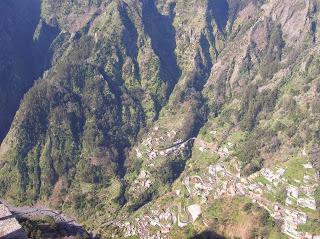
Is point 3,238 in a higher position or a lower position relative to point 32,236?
higher

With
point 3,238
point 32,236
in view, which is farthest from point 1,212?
point 32,236

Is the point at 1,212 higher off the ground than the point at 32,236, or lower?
higher

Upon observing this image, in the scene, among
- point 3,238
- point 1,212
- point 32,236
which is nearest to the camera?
point 3,238

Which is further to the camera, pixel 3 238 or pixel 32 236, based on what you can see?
pixel 32 236

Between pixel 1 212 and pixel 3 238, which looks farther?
pixel 1 212

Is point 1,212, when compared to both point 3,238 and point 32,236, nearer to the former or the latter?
point 3,238

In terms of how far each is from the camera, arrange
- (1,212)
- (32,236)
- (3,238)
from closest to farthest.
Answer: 1. (3,238)
2. (1,212)
3. (32,236)
